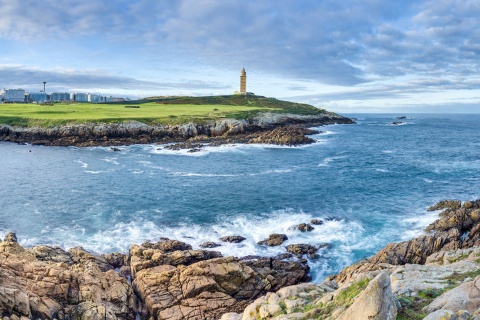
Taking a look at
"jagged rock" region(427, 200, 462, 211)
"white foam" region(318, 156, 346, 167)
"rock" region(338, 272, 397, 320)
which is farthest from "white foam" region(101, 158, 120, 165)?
"rock" region(338, 272, 397, 320)

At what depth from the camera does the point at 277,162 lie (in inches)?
2729

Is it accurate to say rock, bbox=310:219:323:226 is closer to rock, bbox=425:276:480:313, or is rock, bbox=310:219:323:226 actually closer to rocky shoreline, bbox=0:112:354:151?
rock, bbox=425:276:480:313

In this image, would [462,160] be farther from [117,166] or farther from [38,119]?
[38,119]

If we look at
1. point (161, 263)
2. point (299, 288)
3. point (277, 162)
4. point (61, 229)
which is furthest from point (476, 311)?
point (277, 162)

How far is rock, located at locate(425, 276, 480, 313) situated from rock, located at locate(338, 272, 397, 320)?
99.2 inches

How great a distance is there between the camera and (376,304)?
10523mm

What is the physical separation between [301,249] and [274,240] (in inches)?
105

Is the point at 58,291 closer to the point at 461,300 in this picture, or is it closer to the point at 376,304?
the point at 376,304

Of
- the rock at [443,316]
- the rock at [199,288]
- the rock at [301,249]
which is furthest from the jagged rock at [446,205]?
the rock at [443,316]

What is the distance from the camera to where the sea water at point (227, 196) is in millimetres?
34031

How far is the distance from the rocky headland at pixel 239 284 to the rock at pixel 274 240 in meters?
0.09

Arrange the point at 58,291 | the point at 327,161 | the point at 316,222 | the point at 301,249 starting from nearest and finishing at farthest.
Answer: the point at 58,291
the point at 301,249
the point at 316,222
the point at 327,161

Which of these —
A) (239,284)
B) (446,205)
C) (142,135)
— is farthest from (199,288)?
(142,135)

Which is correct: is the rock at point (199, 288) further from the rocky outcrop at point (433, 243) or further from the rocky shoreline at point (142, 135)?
the rocky shoreline at point (142, 135)
